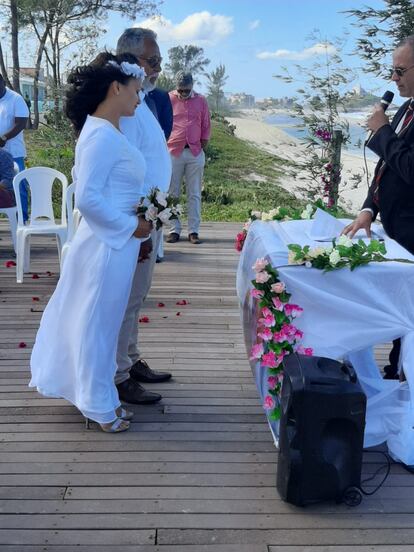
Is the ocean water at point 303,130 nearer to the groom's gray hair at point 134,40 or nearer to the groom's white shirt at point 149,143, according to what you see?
the groom's gray hair at point 134,40

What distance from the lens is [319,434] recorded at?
2.60 meters

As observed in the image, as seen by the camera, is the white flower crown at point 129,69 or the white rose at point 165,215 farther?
the white rose at point 165,215

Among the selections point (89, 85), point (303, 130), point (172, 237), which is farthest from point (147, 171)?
point (303, 130)

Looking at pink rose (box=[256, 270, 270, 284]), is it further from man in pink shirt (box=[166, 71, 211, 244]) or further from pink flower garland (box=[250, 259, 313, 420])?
man in pink shirt (box=[166, 71, 211, 244])

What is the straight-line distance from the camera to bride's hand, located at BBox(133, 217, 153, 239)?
307cm

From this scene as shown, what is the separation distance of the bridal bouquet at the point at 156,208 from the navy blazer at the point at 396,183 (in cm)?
101

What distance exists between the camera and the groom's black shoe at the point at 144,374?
3.82 metres

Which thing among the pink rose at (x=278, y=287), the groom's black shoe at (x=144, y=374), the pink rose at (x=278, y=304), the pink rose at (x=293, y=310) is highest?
the pink rose at (x=278, y=287)

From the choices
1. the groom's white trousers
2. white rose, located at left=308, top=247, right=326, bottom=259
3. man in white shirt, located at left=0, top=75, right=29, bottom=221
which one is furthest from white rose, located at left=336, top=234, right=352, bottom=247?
→ man in white shirt, located at left=0, top=75, right=29, bottom=221

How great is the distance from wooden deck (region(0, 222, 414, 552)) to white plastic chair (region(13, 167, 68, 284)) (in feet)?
5.83

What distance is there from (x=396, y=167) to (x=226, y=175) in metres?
13.2

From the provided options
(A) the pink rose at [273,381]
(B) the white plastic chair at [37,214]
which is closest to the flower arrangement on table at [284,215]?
(A) the pink rose at [273,381]

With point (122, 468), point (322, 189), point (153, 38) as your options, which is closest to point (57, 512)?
point (122, 468)

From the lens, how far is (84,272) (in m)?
3.06
